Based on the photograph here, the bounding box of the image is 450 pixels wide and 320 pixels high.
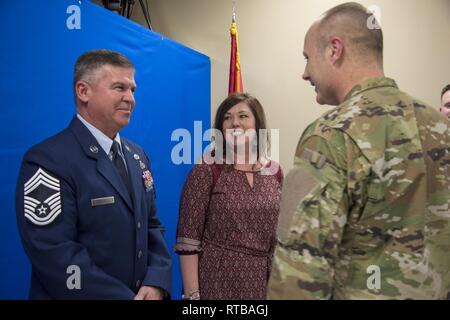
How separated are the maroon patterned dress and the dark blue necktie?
0.42 meters

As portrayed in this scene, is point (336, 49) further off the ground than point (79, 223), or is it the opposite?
point (336, 49)

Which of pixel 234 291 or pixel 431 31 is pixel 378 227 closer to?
pixel 234 291

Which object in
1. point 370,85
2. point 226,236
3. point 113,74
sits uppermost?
point 113,74

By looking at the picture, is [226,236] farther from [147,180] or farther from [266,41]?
[266,41]

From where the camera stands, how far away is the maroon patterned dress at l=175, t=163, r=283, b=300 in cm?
184

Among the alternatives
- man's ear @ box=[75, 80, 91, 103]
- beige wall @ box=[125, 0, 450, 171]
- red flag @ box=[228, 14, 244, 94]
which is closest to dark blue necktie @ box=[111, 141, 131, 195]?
man's ear @ box=[75, 80, 91, 103]

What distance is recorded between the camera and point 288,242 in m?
1.02

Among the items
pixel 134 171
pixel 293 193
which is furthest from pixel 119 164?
pixel 293 193

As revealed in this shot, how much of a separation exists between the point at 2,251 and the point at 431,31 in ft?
10.4

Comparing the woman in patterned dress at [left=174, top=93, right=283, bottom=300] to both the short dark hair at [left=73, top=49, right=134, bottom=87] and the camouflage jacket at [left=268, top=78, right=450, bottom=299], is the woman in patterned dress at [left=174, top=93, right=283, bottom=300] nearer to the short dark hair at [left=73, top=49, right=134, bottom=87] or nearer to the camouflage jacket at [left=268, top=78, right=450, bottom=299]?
the short dark hair at [left=73, top=49, right=134, bottom=87]

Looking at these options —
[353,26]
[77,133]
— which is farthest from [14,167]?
[353,26]

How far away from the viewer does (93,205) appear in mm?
1325

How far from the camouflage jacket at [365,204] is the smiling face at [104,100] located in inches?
24.8

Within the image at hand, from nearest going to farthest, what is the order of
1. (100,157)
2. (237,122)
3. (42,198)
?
(42,198) < (100,157) < (237,122)
